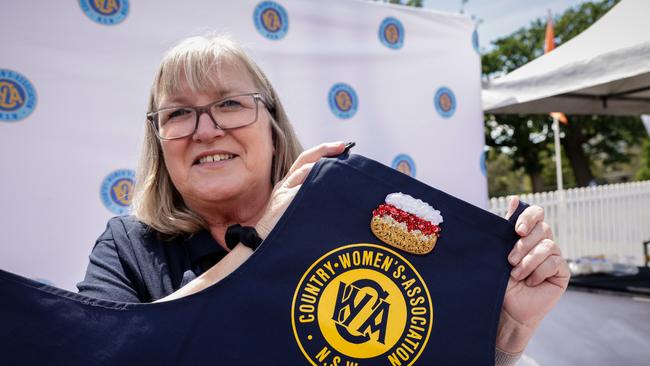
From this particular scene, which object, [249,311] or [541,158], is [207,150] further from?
[541,158]

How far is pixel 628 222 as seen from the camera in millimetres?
6812

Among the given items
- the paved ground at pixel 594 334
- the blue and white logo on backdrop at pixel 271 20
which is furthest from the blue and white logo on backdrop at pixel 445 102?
the paved ground at pixel 594 334

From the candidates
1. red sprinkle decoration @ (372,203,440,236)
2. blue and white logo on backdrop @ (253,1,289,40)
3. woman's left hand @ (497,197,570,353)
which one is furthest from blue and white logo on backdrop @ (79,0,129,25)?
woman's left hand @ (497,197,570,353)

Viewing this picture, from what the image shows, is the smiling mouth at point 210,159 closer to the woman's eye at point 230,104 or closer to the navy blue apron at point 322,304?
the woman's eye at point 230,104

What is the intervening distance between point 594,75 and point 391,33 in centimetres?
143

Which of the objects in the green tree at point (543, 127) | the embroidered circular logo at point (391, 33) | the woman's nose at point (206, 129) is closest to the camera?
the woman's nose at point (206, 129)

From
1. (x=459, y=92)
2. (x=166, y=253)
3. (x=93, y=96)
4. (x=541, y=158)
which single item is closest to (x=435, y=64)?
(x=459, y=92)

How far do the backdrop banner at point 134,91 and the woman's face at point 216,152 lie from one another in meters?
1.38

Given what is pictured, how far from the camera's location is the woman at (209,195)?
0.89 metres

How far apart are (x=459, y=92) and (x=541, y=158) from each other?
63.2 ft

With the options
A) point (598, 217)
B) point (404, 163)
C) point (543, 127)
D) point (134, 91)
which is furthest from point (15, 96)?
point (543, 127)

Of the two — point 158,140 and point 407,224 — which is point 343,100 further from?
point 407,224

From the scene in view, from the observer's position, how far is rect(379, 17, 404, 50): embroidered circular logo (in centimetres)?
313

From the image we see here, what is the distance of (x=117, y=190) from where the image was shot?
2275 mm
